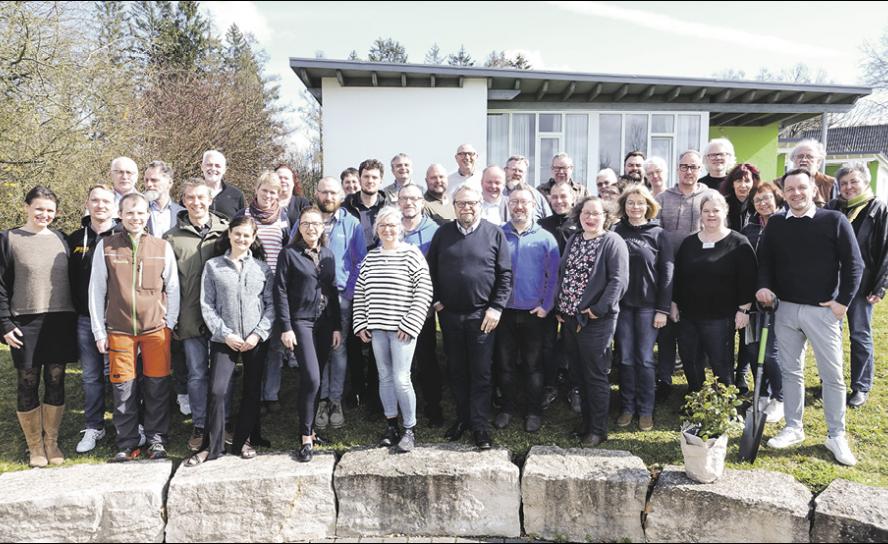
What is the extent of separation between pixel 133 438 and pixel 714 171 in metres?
5.51

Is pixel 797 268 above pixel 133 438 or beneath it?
above

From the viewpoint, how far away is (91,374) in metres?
4.47

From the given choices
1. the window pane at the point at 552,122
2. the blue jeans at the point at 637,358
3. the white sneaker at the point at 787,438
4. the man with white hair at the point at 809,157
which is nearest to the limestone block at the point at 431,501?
the blue jeans at the point at 637,358

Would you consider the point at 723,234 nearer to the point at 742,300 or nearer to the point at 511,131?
the point at 742,300

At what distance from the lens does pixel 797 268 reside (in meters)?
3.99

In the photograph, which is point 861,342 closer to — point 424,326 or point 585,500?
point 585,500

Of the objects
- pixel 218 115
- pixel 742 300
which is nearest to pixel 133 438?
pixel 742 300

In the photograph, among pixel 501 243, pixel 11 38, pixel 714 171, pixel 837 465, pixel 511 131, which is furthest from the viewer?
pixel 511 131

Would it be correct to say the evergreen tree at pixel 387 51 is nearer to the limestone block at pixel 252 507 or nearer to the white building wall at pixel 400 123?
the white building wall at pixel 400 123

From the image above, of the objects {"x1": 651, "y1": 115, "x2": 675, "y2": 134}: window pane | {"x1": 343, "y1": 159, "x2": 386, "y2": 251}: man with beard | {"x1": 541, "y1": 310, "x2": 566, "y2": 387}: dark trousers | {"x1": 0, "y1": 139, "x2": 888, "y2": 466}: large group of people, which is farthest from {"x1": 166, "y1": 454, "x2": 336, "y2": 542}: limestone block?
{"x1": 651, "y1": 115, "x2": 675, "y2": 134}: window pane

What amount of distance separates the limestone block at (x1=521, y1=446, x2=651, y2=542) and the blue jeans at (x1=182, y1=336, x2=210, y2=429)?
2.45 metres

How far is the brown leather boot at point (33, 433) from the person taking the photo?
4.30 meters

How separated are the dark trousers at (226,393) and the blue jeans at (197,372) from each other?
17 centimetres

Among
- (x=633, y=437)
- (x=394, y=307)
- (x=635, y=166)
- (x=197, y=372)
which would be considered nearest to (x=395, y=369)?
(x=394, y=307)
